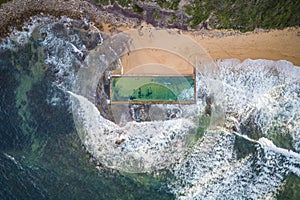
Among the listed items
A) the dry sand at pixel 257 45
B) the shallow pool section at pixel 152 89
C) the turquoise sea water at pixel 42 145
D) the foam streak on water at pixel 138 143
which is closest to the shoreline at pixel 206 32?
the dry sand at pixel 257 45

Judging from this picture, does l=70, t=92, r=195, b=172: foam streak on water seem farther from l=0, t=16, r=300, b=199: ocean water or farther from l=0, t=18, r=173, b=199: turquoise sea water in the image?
l=0, t=18, r=173, b=199: turquoise sea water

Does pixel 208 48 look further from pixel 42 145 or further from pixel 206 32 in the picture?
pixel 42 145

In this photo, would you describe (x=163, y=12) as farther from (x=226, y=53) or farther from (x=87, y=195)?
(x=87, y=195)

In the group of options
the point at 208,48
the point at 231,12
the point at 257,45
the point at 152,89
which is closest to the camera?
the point at 231,12

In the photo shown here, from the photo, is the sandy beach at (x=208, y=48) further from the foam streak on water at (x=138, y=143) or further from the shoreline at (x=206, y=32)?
→ the foam streak on water at (x=138, y=143)

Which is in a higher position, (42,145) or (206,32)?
(206,32)

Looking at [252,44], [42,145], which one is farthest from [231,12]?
[42,145]

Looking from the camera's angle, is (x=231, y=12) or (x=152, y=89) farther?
(x=152, y=89)
